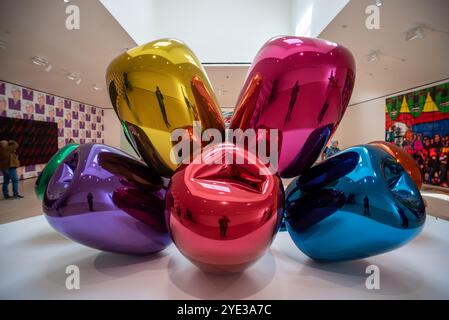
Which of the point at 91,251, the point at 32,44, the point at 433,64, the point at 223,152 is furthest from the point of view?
the point at 433,64

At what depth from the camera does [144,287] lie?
2.05ft

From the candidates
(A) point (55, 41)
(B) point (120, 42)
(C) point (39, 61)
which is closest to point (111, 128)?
(C) point (39, 61)

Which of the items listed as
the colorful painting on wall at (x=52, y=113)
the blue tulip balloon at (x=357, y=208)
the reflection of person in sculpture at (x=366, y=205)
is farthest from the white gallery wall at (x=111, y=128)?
the reflection of person in sculpture at (x=366, y=205)

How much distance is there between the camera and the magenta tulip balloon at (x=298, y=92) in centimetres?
66

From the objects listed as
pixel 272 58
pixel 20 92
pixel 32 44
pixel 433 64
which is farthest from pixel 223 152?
pixel 20 92

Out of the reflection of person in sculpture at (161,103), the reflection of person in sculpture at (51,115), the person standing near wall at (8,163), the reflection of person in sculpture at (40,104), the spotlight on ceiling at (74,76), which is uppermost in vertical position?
the spotlight on ceiling at (74,76)

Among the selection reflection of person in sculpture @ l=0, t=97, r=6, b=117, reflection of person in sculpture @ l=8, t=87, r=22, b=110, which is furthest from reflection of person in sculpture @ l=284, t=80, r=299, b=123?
reflection of person in sculpture @ l=8, t=87, r=22, b=110

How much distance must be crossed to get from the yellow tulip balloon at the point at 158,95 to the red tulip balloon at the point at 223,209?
0.14 metres

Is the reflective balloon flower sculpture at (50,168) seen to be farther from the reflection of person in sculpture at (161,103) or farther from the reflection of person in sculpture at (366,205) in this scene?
the reflection of person in sculpture at (366,205)

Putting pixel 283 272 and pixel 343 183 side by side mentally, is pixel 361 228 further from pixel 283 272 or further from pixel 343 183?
pixel 283 272

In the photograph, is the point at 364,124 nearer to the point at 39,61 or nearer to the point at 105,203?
the point at 39,61

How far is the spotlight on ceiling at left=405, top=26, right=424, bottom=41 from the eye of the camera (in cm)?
322

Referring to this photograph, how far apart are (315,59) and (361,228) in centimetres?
45

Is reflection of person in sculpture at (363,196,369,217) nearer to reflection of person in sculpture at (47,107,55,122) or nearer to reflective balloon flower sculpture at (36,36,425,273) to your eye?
reflective balloon flower sculpture at (36,36,425,273)
